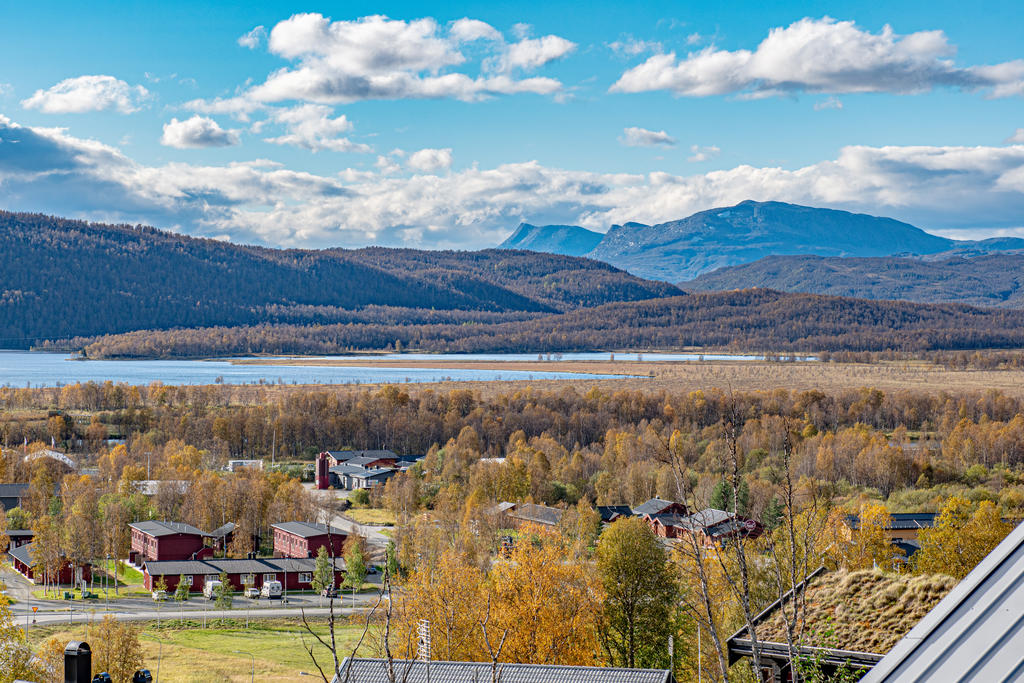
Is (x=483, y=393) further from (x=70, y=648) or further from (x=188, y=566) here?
(x=70, y=648)

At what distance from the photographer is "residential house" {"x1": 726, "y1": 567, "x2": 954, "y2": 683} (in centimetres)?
1208

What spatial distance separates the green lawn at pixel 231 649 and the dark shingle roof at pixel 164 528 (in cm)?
1100

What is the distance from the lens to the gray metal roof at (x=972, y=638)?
3.91 metres

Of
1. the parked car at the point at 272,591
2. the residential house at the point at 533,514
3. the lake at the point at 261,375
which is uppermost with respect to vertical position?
the lake at the point at 261,375

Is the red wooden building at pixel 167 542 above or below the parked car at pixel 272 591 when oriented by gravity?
above

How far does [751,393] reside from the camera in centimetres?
9788

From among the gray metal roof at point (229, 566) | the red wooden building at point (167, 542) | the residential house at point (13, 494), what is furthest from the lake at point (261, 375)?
the gray metal roof at point (229, 566)

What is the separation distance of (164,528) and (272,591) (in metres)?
8.66

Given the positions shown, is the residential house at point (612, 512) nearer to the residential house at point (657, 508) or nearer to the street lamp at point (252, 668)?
the residential house at point (657, 508)

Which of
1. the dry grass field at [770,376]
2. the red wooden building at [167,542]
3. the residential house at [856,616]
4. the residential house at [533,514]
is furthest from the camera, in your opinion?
the dry grass field at [770,376]

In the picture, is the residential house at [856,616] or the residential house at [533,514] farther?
the residential house at [533,514]

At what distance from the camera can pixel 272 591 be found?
44.9 meters

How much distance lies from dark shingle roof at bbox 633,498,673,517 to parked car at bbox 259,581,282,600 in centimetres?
1852

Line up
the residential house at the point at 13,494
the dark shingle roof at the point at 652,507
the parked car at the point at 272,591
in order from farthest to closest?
the residential house at the point at 13,494, the dark shingle roof at the point at 652,507, the parked car at the point at 272,591
